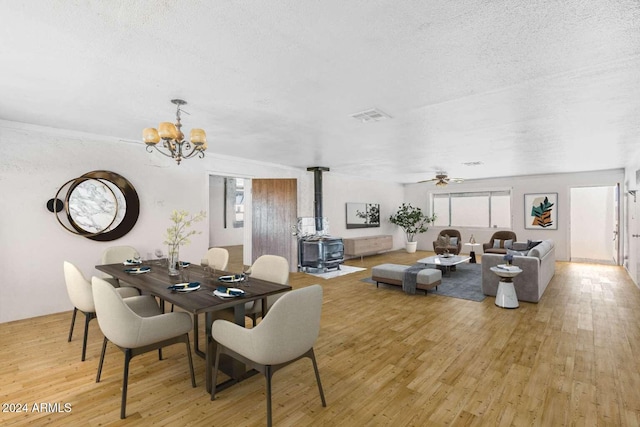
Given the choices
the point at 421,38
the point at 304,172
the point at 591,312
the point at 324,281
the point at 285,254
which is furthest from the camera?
the point at 304,172

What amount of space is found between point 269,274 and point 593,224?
30.6 feet

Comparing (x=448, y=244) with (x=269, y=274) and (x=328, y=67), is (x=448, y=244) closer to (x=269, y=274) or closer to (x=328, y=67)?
(x=269, y=274)

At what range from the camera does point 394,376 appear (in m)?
2.57

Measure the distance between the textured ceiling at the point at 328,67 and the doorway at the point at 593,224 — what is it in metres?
4.87

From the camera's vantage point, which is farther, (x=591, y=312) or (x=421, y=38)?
(x=591, y=312)

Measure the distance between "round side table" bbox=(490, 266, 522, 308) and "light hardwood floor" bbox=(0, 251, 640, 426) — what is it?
229mm

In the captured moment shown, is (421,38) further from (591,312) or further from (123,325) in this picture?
(591,312)

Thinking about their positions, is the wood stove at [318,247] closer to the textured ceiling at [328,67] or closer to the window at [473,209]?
the textured ceiling at [328,67]

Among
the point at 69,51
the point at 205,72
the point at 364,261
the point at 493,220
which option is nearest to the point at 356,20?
the point at 205,72

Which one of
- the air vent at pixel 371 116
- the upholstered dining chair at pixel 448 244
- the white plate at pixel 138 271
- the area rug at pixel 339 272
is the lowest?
the area rug at pixel 339 272

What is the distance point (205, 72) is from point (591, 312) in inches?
210

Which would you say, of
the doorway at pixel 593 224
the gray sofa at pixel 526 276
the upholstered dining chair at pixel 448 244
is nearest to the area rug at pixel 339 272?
the upholstered dining chair at pixel 448 244

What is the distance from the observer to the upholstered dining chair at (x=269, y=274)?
3115 mm

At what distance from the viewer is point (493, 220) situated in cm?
953
